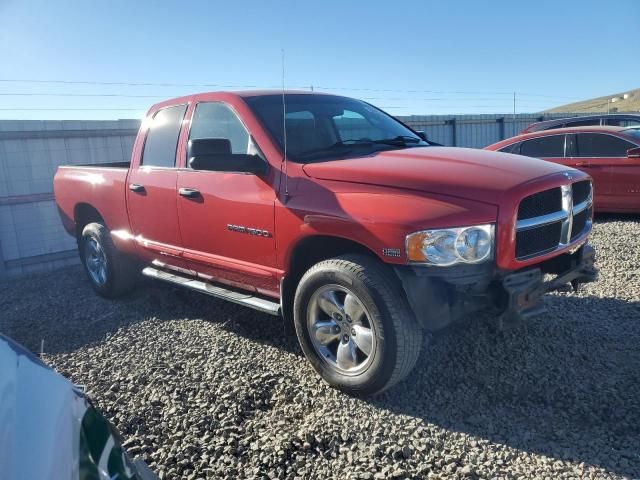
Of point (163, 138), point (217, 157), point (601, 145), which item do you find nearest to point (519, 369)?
point (217, 157)

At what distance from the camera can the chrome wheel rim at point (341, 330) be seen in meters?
3.29

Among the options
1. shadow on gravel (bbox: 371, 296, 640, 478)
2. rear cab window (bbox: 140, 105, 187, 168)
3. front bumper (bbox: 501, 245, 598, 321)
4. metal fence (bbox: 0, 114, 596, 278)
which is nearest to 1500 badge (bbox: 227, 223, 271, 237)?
rear cab window (bbox: 140, 105, 187, 168)

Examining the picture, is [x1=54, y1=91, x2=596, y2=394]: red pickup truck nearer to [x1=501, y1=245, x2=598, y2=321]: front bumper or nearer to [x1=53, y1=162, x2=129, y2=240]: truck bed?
[x1=501, y1=245, x2=598, y2=321]: front bumper

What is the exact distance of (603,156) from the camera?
27.0 feet

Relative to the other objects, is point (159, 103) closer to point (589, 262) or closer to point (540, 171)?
point (540, 171)

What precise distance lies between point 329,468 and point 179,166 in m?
2.88

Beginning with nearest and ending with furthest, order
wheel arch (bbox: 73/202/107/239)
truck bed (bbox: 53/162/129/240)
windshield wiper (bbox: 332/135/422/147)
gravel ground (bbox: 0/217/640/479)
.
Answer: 1. gravel ground (bbox: 0/217/640/479)
2. windshield wiper (bbox: 332/135/422/147)
3. truck bed (bbox: 53/162/129/240)
4. wheel arch (bbox: 73/202/107/239)

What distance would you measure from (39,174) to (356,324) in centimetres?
648

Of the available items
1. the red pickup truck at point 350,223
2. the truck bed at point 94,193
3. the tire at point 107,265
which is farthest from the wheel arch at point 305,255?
the tire at point 107,265

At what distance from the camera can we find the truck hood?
3.06 metres

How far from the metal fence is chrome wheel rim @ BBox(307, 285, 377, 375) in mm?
5995

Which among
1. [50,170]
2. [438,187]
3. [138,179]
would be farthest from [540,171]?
[50,170]

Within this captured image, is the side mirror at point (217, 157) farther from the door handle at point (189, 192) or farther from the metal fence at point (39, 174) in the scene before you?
the metal fence at point (39, 174)

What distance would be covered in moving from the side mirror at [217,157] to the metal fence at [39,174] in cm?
527
